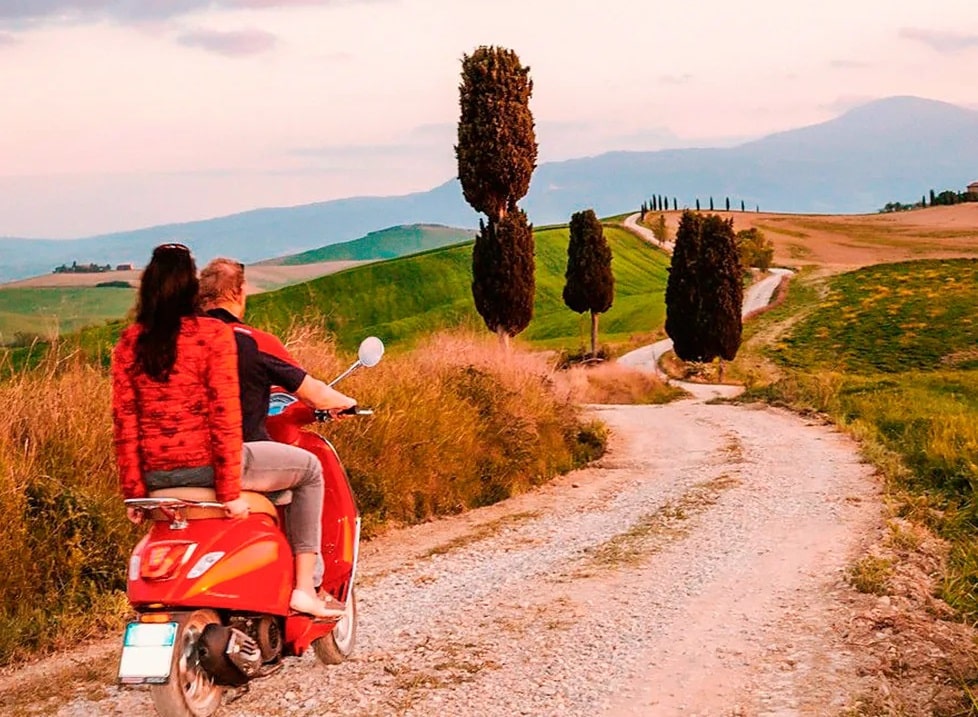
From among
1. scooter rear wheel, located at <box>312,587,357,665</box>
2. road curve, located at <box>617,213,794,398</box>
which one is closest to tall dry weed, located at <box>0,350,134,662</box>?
scooter rear wheel, located at <box>312,587,357,665</box>

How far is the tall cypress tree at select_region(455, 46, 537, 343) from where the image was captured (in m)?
31.1

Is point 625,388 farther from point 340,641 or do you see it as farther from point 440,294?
point 440,294

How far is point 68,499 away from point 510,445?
6673 mm

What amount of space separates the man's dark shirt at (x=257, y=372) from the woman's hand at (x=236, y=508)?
1.28 ft

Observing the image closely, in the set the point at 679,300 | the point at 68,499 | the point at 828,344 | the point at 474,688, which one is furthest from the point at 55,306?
the point at 828,344

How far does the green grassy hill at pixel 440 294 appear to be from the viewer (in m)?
81.9

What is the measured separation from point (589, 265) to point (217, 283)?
5112 cm

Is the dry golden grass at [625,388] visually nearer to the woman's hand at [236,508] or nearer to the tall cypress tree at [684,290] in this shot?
the tall cypress tree at [684,290]

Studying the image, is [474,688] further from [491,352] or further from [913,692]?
[491,352]

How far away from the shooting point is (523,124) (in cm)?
3125

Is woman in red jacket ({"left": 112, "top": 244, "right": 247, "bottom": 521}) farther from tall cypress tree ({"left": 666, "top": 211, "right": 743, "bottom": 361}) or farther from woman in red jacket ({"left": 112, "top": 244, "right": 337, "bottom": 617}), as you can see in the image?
tall cypress tree ({"left": 666, "top": 211, "right": 743, "bottom": 361})

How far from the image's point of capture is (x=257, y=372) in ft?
15.0

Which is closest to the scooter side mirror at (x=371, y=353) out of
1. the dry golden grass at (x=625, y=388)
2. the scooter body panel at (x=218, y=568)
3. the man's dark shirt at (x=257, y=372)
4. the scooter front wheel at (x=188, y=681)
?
the man's dark shirt at (x=257, y=372)

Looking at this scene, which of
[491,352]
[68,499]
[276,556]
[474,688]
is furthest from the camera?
[491,352]
